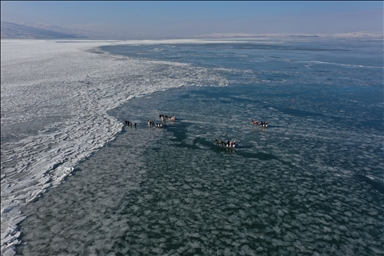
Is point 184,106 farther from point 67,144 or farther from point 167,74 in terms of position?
point 167,74

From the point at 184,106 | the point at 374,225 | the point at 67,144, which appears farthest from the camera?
the point at 184,106

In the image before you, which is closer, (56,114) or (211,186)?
(211,186)

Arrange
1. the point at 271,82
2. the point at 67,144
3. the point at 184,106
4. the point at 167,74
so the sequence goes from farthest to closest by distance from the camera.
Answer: the point at 167,74 < the point at 271,82 < the point at 184,106 < the point at 67,144

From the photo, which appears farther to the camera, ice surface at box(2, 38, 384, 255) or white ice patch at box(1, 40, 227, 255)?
white ice patch at box(1, 40, 227, 255)

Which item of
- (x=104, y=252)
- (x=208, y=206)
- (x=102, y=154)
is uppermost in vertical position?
(x=102, y=154)

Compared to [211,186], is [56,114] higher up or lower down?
higher up

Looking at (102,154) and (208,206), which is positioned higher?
(102,154)

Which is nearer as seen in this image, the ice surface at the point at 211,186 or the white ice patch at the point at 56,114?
the ice surface at the point at 211,186

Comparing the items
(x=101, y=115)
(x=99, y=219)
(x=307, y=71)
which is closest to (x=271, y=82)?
(x=307, y=71)
